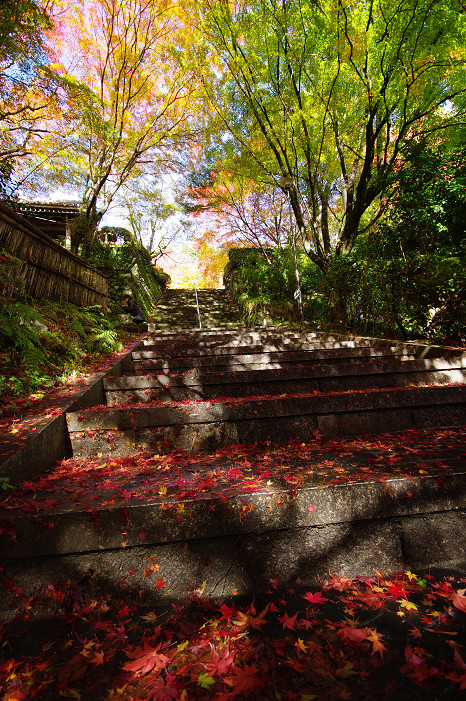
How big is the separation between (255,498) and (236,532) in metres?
0.18

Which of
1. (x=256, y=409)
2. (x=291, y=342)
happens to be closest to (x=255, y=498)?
(x=256, y=409)

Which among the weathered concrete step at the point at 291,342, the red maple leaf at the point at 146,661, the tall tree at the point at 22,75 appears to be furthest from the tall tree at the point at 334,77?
the red maple leaf at the point at 146,661

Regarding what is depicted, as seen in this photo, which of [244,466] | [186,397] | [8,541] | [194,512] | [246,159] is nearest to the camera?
[8,541]

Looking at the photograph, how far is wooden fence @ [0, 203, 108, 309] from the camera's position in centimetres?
446

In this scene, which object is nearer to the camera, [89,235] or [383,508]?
[383,508]

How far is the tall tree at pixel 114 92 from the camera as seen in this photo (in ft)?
31.3

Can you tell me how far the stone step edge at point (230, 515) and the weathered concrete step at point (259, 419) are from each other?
104 cm

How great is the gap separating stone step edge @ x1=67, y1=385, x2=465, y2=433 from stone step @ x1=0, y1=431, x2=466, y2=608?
2.62 feet

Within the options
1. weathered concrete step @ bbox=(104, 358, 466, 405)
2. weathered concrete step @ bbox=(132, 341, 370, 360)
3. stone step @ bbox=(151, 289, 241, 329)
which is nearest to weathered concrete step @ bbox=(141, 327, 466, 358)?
weathered concrete step @ bbox=(132, 341, 370, 360)

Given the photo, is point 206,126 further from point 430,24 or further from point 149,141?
point 430,24

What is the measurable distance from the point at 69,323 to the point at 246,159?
7678 mm

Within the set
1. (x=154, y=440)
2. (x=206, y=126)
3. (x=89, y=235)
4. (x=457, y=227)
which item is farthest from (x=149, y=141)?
(x=154, y=440)

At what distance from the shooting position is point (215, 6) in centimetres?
748

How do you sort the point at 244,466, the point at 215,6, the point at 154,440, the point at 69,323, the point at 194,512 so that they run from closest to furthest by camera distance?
the point at 194,512
the point at 244,466
the point at 154,440
the point at 69,323
the point at 215,6
